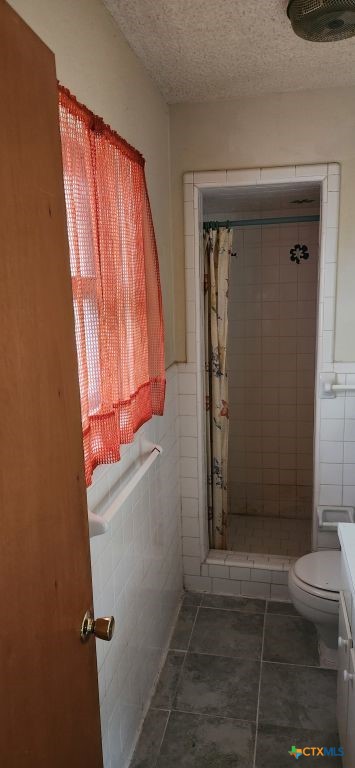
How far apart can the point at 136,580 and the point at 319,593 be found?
801 mm

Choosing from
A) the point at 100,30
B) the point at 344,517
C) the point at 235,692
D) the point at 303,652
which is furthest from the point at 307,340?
the point at 100,30

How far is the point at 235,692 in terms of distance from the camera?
2.27 m

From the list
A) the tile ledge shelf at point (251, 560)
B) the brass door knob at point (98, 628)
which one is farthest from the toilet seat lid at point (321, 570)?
the brass door knob at point (98, 628)

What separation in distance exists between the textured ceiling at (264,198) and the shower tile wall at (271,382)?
0.44ft

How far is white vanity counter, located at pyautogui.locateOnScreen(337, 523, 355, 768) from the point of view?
5.07 feet

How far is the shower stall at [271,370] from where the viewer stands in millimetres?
3611

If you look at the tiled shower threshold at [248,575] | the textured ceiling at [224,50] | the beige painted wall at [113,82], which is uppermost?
the textured ceiling at [224,50]

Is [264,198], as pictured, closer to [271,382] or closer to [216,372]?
[216,372]

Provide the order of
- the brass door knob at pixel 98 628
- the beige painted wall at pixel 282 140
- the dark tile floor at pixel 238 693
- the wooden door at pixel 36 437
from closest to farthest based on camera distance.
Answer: the wooden door at pixel 36 437, the brass door knob at pixel 98 628, the dark tile floor at pixel 238 693, the beige painted wall at pixel 282 140

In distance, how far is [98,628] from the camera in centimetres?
110

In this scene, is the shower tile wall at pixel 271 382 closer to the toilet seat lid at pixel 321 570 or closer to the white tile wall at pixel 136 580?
the toilet seat lid at pixel 321 570

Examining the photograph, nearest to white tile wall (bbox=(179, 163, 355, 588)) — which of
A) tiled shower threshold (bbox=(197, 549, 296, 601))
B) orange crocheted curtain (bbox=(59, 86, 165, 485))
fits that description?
tiled shower threshold (bbox=(197, 549, 296, 601))

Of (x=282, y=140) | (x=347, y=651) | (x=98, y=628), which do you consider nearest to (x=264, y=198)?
(x=282, y=140)

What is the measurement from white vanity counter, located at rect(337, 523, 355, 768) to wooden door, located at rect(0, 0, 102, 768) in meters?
0.86
